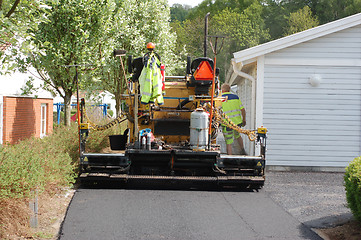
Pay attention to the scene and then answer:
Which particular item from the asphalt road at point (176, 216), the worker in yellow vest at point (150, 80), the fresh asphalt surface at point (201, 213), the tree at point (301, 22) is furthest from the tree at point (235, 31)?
the asphalt road at point (176, 216)

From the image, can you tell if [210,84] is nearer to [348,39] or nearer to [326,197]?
[326,197]

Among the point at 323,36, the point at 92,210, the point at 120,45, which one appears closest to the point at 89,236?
the point at 92,210

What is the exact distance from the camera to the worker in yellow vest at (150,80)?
966 centimetres

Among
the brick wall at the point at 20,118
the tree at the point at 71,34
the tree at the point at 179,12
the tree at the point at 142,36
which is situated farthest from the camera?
the tree at the point at 179,12

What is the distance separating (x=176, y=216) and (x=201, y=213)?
0.46m

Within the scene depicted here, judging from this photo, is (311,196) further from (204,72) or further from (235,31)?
(235,31)

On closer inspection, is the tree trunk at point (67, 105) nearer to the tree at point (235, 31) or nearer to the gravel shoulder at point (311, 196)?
the gravel shoulder at point (311, 196)

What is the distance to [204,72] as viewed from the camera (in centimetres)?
1043

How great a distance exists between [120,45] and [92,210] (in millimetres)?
14687

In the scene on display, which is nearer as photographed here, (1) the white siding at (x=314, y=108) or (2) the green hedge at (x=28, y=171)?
(2) the green hedge at (x=28, y=171)

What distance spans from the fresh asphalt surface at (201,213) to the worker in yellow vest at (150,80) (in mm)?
1785

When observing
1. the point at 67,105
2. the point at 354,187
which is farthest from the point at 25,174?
the point at 67,105

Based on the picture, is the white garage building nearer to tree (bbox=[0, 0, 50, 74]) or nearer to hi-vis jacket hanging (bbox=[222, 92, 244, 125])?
hi-vis jacket hanging (bbox=[222, 92, 244, 125])

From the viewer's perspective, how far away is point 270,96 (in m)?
13.4
